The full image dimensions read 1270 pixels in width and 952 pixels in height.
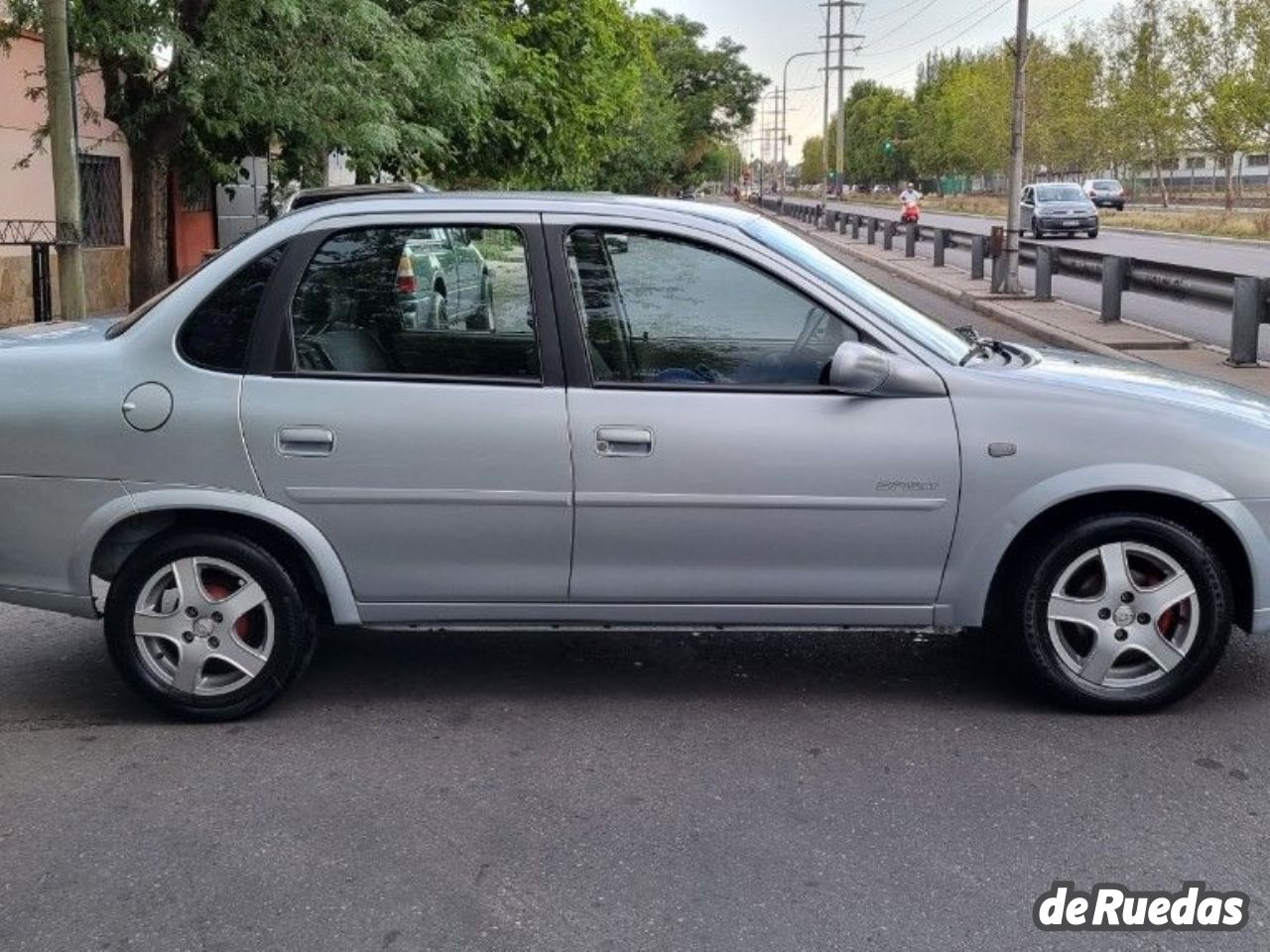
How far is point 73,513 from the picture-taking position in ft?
15.6

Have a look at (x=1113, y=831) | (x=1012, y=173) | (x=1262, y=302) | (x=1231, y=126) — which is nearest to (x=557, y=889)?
(x=1113, y=831)

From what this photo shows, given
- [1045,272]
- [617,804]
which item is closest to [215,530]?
[617,804]

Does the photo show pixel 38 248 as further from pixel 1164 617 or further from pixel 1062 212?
pixel 1062 212

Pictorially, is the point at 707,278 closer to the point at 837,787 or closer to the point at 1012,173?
the point at 837,787

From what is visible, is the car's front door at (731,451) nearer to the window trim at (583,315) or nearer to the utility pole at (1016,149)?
the window trim at (583,315)

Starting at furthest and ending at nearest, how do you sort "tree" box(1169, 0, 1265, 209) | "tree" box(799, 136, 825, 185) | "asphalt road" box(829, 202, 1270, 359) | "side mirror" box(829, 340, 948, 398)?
"tree" box(799, 136, 825, 185), "tree" box(1169, 0, 1265, 209), "asphalt road" box(829, 202, 1270, 359), "side mirror" box(829, 340, 948, 398)

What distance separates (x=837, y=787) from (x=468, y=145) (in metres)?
22.6

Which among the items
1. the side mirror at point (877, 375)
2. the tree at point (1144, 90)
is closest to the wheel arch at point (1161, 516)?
the side mirror at point (877, 375)

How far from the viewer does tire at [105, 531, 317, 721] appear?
186 inches

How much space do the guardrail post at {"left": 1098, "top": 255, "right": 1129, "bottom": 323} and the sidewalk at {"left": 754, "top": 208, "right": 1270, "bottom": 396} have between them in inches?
5.2

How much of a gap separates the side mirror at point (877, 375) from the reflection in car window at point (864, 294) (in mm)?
158

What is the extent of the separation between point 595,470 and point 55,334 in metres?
2.23

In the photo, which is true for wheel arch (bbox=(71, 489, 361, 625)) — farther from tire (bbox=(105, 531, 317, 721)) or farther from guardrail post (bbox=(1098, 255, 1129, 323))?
guardrail post (bbox=(1098, 255, 1129, 323))

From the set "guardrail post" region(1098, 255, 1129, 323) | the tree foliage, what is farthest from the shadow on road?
"guardrail post" region(1098, 255, 1129, 323)
